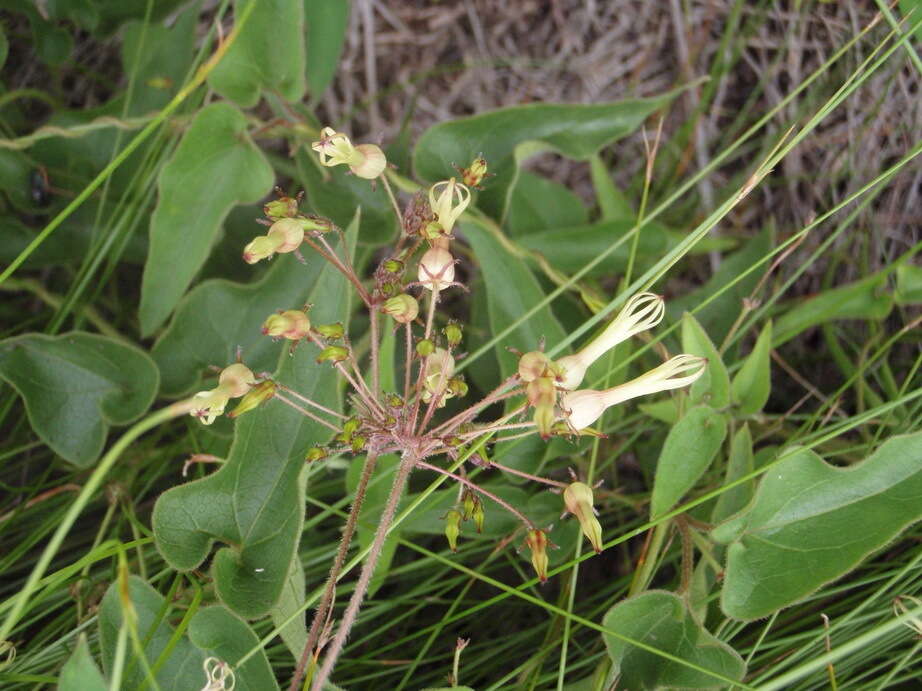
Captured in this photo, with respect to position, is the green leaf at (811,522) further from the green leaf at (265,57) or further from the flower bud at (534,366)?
the green leaf at (265,57)

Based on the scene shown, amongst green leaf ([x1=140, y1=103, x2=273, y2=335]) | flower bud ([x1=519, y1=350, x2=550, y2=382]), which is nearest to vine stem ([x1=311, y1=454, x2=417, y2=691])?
flower bud ([x1=519, y1=350, x2=550, y2=382])

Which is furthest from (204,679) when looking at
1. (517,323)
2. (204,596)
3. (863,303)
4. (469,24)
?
(469,24)

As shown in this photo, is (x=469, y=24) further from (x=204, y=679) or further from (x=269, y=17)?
(x=204, y=679)

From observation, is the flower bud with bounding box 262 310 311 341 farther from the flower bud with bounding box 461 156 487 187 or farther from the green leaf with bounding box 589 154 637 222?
the green leaf with bounding box 589 154 637 222

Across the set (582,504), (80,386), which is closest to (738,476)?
(582,504)

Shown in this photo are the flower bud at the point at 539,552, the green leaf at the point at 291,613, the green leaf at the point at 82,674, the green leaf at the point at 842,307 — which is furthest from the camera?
the green leaf at the point at 842,307

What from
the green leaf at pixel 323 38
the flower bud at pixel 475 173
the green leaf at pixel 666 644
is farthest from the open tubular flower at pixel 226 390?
the green leaf at pixel 323 38
